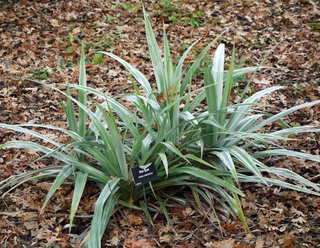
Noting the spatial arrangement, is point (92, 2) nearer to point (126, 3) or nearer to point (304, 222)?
point (126, 3)

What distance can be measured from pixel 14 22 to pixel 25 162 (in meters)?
3.54

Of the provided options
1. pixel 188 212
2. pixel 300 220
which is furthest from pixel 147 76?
pixel 300 220

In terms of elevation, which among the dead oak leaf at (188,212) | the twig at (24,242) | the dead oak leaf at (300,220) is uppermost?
the twig at (24,242)

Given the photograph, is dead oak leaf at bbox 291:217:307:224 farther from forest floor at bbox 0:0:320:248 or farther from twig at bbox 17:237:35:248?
twig at bbox 17:237:35:248

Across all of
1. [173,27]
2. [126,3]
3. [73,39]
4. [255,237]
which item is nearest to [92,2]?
[126,3]

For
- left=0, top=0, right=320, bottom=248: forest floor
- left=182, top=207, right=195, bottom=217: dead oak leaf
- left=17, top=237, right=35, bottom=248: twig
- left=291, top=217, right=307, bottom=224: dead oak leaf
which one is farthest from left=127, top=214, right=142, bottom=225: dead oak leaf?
left=291, top=217, right=307, bottom=224: dead oak leaf

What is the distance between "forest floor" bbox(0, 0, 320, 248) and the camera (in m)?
1.92

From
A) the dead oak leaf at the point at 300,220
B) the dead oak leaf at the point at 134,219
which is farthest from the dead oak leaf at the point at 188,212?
the dead oak leaf at the point at 300,220

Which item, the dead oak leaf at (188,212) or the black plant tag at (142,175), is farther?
the dead oak leaf at (188,212)

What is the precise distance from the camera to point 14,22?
4996 millimetres

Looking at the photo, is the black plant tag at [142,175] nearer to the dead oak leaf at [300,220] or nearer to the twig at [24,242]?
the twig at [24,242]

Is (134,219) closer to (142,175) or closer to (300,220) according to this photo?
(142,175)

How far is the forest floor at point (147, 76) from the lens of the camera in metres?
1.92

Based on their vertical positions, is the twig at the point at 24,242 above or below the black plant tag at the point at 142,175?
below
